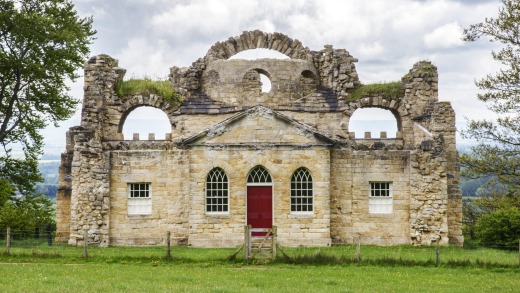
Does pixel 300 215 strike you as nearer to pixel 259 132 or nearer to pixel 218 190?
pixel 218 190

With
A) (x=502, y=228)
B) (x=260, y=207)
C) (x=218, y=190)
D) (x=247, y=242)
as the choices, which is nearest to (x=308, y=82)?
(x=260, y=207)

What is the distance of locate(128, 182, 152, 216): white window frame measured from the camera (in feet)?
104

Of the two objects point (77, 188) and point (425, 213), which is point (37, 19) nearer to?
point (77, 188)

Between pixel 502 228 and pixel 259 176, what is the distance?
10628 mm

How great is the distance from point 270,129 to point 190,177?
164 inches

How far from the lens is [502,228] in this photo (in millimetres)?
28984

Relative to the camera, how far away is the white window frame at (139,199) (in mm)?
31828

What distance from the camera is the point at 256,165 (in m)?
30.5

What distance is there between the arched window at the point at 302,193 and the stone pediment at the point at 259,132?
1490mm

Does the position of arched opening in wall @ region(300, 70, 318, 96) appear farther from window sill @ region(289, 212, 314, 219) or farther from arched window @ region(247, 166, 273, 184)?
window sill @ region(289, 212, 314, 219)

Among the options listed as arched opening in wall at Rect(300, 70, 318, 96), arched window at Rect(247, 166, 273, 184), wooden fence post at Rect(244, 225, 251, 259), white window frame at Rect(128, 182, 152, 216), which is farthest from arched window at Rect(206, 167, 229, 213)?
wooden fence post at Rect(244, 225, 251, 259)

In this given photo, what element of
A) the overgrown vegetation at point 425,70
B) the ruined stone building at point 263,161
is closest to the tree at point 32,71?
the ruined stone building at point 263,161

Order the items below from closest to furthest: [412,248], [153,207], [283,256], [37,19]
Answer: [283,256], [412,248], [153,207], [37,19]

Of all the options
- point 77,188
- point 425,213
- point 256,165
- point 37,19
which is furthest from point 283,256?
point 37,19
